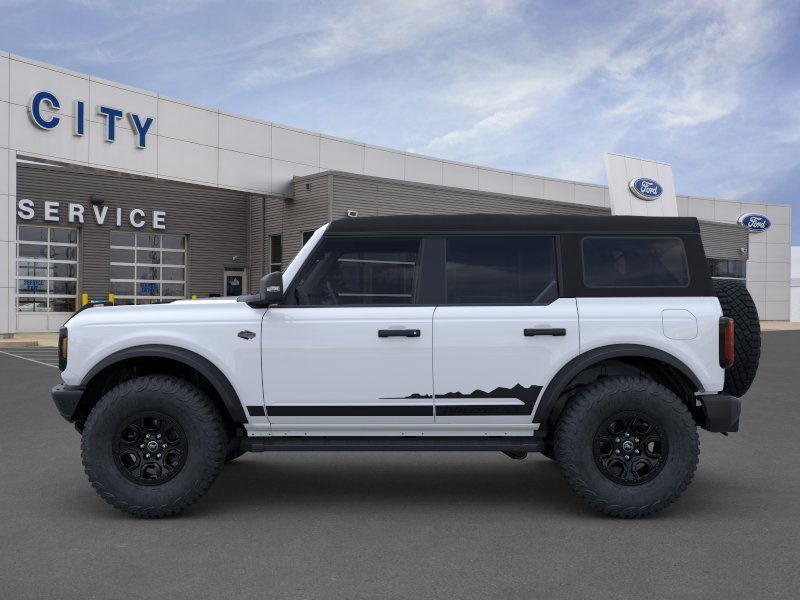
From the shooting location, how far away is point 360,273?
5.43m

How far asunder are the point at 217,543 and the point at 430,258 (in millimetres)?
2221

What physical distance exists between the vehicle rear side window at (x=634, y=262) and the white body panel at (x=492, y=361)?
432 millimetres

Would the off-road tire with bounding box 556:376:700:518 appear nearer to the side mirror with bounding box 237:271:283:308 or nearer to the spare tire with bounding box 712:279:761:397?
the spare tire with bounding box 712:279:761:397

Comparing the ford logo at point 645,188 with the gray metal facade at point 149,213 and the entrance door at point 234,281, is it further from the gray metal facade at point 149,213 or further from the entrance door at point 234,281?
the entrance door at point 234,281

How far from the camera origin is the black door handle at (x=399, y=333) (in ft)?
17.1

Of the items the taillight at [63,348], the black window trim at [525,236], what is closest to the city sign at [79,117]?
the taillight at [63,348]

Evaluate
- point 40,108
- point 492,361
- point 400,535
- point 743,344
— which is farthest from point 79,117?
point 743,344

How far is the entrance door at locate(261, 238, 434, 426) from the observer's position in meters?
5.24

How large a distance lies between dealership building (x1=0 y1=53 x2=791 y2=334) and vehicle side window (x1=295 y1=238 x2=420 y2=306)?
2079 cm

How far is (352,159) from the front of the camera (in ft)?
107

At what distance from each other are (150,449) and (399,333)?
1.77 m

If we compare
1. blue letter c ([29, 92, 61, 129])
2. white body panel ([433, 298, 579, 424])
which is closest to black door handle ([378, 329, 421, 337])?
white body panel ([433, 298, 579, 424])

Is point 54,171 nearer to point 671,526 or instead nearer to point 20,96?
point 20,96

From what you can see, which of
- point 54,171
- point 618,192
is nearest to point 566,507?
point 54,171
